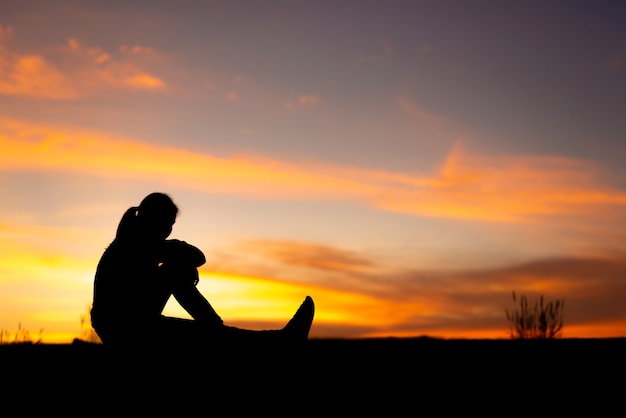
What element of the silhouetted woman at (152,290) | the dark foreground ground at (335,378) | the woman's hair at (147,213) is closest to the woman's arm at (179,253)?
the silhouetted woman at (152,290)

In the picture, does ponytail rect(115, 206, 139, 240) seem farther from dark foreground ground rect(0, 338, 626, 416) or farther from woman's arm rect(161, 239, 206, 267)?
dark foreground ground rect(0, 338, 626, 416)

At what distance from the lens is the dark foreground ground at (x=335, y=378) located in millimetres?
4105

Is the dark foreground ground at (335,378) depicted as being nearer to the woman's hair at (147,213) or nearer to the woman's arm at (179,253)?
the woman's arm at (179,253)

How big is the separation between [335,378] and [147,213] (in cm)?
251

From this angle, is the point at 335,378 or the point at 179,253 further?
the point at 335,378

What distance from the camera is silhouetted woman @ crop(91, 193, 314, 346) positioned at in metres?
4.08

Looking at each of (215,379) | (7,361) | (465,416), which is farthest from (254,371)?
(7,361)

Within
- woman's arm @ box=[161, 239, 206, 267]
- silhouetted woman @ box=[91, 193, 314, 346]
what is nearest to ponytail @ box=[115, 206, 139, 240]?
silhouetted woman @ box=[91, 193, 314, 346]

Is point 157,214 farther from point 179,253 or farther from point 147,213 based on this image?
point 179,253

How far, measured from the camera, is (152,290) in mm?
4094

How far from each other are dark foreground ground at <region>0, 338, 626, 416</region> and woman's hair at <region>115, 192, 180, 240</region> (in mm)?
731

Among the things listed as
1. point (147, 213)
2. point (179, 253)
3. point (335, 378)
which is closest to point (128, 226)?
point (147, 213)

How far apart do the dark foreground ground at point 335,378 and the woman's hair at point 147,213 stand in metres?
0.73

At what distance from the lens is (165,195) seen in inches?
166
